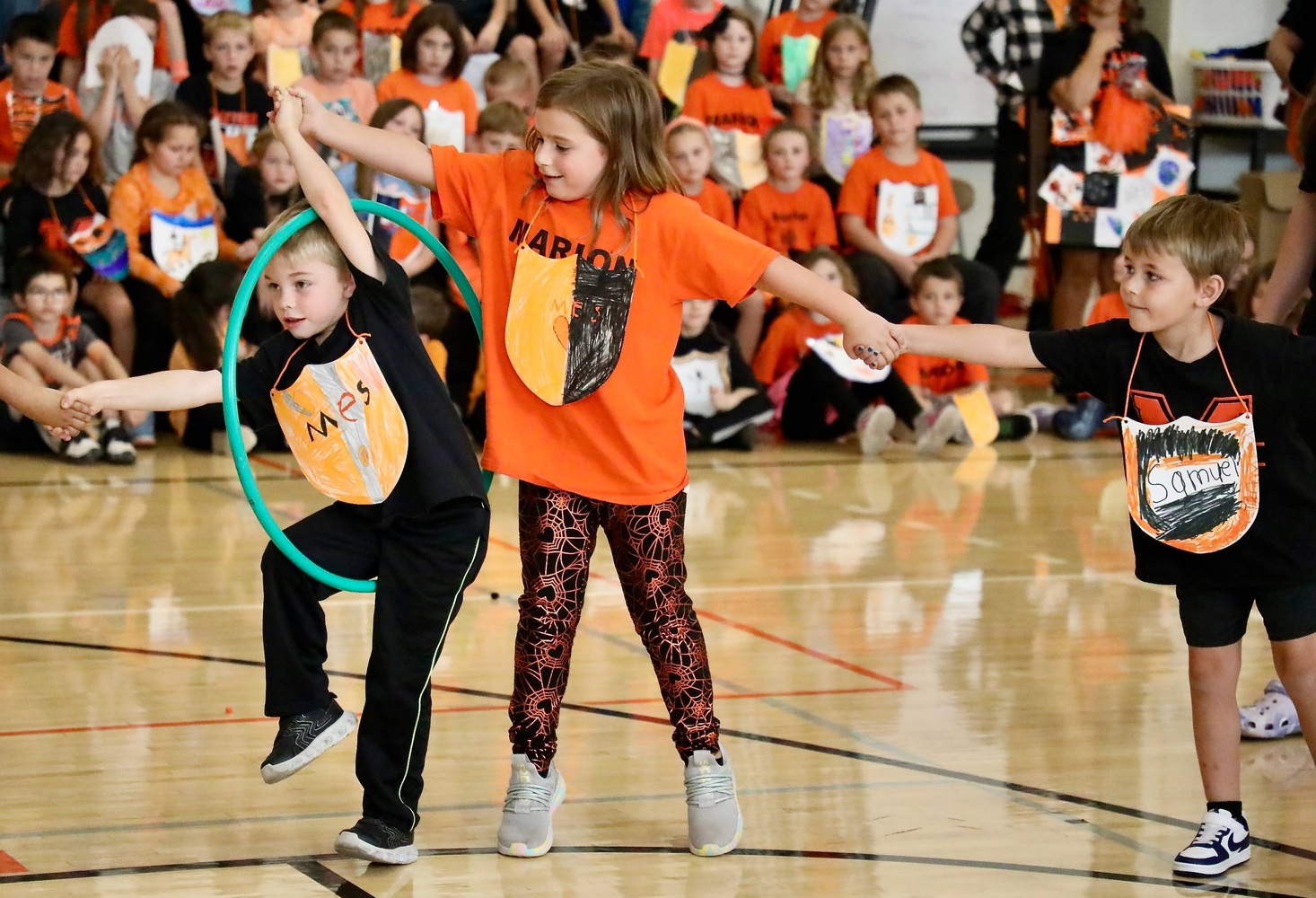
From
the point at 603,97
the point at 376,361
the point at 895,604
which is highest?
the point at 603,97

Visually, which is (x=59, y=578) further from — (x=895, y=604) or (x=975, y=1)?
(x=975, y=1)

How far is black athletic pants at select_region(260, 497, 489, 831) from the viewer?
3172 millimetres

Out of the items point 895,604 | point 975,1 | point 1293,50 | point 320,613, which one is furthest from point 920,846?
point 975,1

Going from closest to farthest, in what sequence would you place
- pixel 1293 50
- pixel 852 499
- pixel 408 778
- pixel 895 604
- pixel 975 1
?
pixel 408 778 < pixel 1293 50 < pixel 895 604 < pixel 852 499 < pixel 975 1

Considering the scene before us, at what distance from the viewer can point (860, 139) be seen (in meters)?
8.79

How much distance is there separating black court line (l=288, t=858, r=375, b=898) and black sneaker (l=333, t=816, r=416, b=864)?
47 mm

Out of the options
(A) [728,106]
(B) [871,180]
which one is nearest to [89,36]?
(A) [728,106]

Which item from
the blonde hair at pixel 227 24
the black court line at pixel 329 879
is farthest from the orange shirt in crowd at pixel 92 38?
the black court line at pixel 329 879

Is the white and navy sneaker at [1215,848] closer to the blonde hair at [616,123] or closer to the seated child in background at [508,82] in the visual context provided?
the blonde hair at [616,123]

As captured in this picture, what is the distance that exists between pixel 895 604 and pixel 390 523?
7.35 feet

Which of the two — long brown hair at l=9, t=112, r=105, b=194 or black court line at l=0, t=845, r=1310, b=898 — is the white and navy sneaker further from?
long brown hair at l=9, t=112, r=105, b=194

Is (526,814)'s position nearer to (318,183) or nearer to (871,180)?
(318,183)

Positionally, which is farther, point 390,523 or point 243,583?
point 243,583

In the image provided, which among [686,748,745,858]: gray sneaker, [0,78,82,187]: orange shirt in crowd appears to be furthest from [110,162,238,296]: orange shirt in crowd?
[686,748,745,858]: gray sneaker
